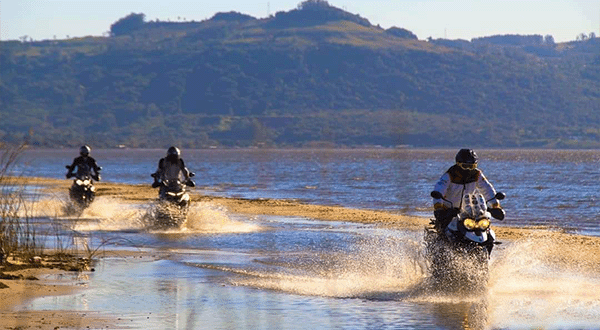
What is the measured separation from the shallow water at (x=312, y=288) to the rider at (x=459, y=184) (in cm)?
111

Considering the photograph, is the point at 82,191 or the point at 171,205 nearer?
the point at 171,205

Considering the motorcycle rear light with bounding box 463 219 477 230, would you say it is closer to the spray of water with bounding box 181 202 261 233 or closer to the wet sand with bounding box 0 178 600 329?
the wet sand with bounding box 0 178 600 329

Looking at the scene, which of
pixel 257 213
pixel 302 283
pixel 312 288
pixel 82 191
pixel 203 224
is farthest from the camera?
pixel 257 213

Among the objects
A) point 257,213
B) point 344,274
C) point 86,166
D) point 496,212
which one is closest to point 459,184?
point 496,212

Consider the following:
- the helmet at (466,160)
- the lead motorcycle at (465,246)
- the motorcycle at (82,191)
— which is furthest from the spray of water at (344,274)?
the motorcycle at (82,191)

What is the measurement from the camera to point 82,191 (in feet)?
98.1

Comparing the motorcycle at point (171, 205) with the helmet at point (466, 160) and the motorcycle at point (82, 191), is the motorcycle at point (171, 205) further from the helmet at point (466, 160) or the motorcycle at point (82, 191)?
the helmet at point (466, 160)

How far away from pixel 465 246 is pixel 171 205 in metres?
11.7

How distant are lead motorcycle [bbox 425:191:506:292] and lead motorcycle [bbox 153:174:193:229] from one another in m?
10.8

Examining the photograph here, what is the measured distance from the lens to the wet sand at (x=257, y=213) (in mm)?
12250

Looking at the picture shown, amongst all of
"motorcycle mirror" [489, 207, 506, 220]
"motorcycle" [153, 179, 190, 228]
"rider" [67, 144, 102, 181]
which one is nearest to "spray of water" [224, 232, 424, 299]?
"motorcycle mirror" [489, 207, 506, 220]

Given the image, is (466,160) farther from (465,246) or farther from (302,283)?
(302,283)

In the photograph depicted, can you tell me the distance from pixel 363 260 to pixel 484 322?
7.18m

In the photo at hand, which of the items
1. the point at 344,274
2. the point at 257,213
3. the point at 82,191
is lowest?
the point at 257,213
